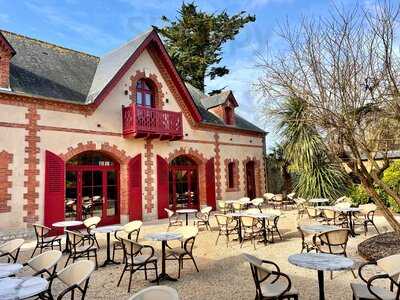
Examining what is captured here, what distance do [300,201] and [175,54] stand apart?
16.9 meters

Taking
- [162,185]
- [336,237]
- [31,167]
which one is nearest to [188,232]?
[336,237]

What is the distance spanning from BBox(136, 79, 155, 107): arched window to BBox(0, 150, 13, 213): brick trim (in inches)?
209

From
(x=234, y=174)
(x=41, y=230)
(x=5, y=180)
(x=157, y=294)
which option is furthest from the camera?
(x=234, y=174)

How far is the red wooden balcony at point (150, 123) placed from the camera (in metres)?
11.8

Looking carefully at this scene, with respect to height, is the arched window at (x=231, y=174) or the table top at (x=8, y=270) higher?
the arched window at (x=231, y=174)

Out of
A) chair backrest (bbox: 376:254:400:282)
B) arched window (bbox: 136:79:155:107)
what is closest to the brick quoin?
arched window (bbox: 136:79:155:107)

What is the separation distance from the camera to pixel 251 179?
1811cm

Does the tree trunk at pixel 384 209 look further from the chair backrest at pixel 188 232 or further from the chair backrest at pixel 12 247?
the chair backrest at pixel 12 247

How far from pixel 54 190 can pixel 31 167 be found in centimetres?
99

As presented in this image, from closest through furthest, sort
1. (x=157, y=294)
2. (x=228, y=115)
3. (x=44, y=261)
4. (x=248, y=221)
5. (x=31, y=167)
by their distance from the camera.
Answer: (x=157, y=294)
(x=44, y=261)
(x=248, y=221)
(x=31, y=167)
(x=228, y=115)

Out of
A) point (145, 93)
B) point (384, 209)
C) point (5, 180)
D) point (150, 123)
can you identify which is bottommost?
point (384, 209)

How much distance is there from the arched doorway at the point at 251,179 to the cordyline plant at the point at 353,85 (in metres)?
12.0

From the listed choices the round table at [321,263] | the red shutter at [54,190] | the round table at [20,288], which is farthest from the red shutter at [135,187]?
the round table at [321,263]

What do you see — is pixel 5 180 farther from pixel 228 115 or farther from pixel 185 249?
pixel 228 115
